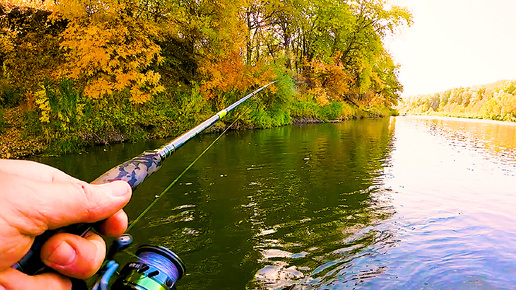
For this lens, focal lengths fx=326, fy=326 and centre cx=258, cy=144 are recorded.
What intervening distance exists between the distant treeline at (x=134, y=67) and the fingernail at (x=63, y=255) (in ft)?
43.5

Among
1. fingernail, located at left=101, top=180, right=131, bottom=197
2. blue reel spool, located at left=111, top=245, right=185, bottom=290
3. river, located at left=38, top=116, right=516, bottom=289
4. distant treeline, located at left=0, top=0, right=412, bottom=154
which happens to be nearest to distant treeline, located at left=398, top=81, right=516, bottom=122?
distant treeline, located at left=0, top=0, right=412, bottom=154

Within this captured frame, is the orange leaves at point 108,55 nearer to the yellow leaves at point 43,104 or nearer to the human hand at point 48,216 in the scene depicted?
the yellow leaves at point 43,104

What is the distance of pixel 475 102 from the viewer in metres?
94.6

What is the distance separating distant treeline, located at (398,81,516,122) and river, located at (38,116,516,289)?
204 feet

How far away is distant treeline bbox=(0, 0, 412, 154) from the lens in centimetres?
1287

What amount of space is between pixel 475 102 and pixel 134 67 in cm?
10594

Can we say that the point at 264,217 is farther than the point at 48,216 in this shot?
Yes

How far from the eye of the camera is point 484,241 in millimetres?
4852

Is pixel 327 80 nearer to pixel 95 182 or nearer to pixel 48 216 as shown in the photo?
pixel 95 182

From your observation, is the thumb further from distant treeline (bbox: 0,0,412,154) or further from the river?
distant treeline (bbox: 0,0,412,154)

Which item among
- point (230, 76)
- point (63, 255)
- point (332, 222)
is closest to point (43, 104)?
point (230, 76)

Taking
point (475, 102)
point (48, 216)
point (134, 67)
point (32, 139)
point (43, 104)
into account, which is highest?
point (475, 102)

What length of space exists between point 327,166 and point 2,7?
46.7ft

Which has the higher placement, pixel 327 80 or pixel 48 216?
pixel 327 80
